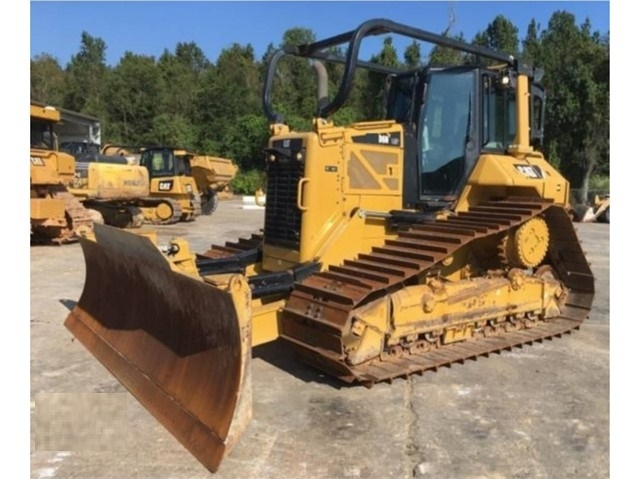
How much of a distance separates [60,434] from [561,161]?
31539mm

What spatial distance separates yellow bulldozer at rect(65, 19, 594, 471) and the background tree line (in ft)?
54.4

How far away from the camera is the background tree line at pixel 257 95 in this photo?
30219 mm

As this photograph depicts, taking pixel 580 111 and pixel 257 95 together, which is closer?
pixel 580 111

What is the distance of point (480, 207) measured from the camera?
591cm

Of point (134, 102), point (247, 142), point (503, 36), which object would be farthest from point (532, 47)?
point (134, 102)

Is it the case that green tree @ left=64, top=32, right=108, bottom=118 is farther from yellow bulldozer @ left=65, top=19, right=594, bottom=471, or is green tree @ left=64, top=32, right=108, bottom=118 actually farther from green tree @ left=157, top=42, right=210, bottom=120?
yellow bulldozer @ left=65, top=19, right=594, bottom=471

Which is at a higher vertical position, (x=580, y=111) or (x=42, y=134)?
(x=580, y=111)

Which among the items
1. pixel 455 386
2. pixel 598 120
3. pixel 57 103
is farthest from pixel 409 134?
pixel 57 103

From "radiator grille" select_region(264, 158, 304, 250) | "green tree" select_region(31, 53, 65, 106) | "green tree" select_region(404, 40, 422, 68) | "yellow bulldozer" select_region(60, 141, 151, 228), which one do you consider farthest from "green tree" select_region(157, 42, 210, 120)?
"radiator grille" select_region(264, 158, 304, 250)

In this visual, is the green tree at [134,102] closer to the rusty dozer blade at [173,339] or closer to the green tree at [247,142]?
the green tree at [247,142]

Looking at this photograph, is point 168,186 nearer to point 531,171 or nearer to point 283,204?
point 283,204

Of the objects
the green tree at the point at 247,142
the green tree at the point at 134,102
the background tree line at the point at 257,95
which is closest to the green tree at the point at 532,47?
the background tree line at the point at 257,95

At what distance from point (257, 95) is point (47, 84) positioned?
18996 millimetres

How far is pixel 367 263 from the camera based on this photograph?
500cm
